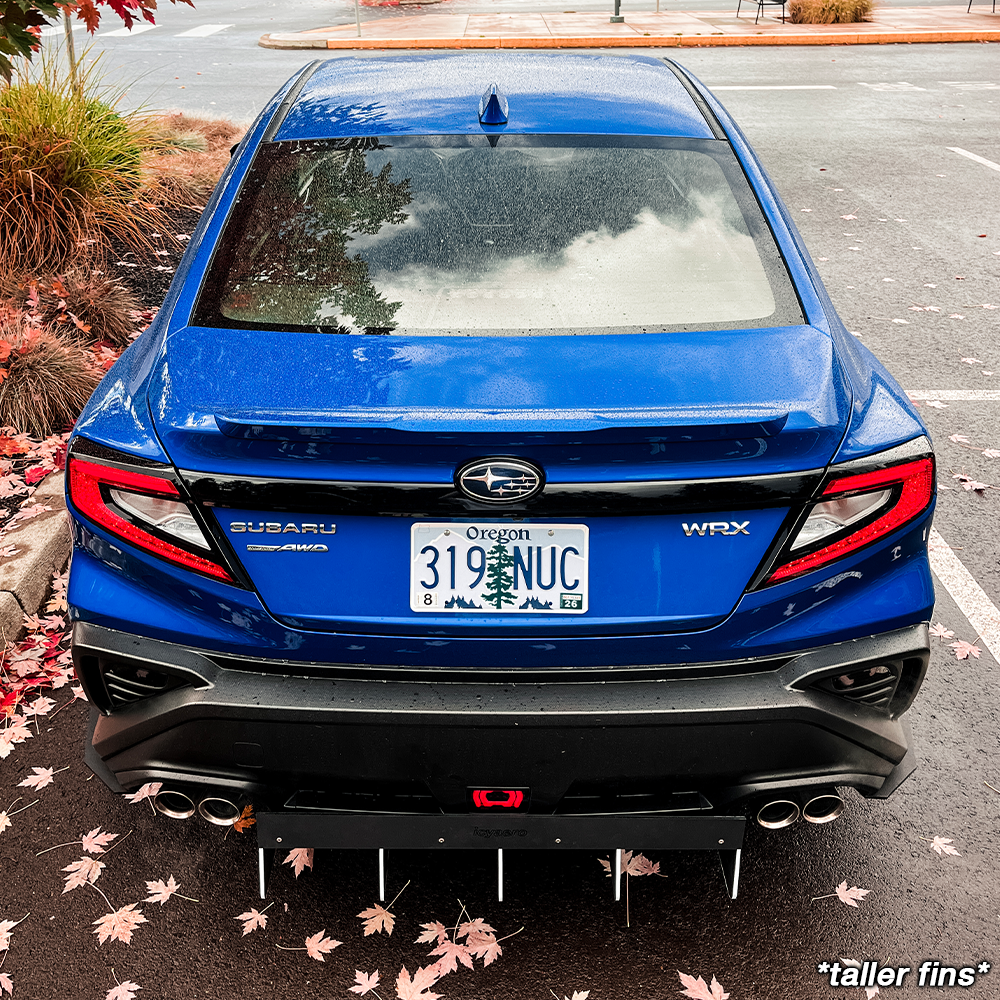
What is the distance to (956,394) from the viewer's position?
5801 millimetres

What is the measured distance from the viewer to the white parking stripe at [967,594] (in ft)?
12.5

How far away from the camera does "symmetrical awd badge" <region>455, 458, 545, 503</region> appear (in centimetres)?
197

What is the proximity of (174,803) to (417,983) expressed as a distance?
2.33ft

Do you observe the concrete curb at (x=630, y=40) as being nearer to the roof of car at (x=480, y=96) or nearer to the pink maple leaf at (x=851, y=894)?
the roof of car at (x=480, y=96)

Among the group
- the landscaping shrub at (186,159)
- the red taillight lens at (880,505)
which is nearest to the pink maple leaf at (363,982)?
the red taillight lens at (880,505)

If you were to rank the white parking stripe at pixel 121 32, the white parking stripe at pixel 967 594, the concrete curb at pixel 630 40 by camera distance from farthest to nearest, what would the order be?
the white parking stripe at pixel 121 32 < the concrete curb at pixel 630 40 < the white parking stripe at pixel 967 594

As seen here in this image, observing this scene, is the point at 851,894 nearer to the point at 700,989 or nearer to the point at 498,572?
the point at 700,989

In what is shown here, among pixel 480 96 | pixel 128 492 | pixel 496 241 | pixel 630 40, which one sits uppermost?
pixel 480 96

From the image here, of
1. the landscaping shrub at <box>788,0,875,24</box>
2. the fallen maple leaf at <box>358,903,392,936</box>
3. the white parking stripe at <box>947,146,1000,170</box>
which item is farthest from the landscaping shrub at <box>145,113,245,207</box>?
the landscaping shrub at <box>788,0,875,24</box>

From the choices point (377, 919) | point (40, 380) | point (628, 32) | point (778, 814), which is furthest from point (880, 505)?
point (628, 32)

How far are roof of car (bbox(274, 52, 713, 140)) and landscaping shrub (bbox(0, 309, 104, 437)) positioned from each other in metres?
2.41

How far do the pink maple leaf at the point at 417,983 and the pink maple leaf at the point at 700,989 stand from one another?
58 cm

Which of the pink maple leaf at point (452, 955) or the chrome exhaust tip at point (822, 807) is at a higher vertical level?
the chrome exhaust tip at point (822, 807)

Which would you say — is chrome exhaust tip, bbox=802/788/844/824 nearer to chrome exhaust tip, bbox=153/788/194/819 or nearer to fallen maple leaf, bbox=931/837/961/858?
fallen maple leaf, bbox=931/837/961/858
